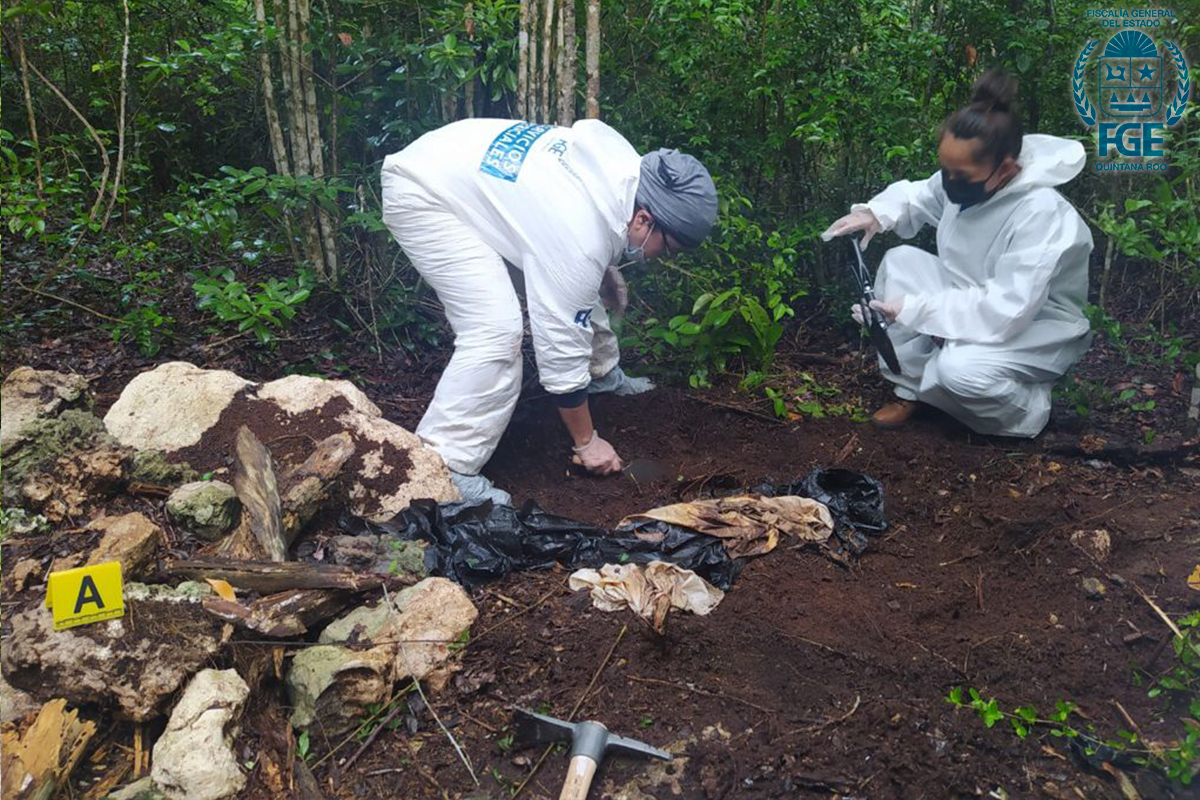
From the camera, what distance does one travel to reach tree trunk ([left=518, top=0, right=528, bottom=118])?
396cm

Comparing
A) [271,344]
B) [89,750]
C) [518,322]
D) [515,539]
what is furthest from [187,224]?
[89,750]

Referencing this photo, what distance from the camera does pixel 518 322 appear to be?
3371 millimetres

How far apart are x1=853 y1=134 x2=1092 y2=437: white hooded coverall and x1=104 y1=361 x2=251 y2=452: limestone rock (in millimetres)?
2899

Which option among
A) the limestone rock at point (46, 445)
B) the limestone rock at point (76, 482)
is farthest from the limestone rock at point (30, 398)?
the limestone rock at point (76, 482)

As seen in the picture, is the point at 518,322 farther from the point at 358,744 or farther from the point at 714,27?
the point at 714,27

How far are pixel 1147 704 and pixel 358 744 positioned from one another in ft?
6.60

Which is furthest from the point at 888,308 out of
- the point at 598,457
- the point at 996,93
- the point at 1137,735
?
the point at 1137,735

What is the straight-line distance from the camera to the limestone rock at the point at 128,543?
2285mm

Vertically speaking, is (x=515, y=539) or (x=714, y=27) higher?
(x=714, y=27)

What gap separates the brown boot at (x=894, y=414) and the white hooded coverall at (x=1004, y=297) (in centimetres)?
6

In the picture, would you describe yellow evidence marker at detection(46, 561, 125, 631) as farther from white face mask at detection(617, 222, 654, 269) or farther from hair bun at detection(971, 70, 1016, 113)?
hair bun at detection(971, 70, 1016, 113)

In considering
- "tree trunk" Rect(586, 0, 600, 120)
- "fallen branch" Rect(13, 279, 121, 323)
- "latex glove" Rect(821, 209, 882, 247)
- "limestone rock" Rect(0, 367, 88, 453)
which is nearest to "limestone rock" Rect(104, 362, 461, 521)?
"limestone rock" Rect(0, 367, 88, 453)

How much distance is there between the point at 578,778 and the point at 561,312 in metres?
1.70

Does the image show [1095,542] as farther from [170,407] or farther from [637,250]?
[170,407]
